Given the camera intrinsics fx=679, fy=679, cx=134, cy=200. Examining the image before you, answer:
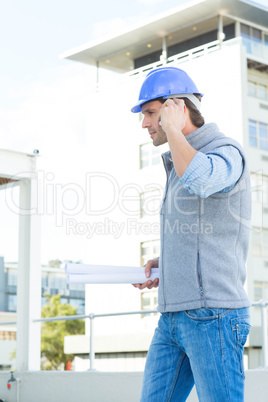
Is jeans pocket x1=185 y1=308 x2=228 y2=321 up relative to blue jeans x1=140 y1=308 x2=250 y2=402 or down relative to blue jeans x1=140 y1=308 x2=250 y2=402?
up

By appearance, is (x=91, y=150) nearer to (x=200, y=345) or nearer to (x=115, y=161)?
(x=115, y=161)

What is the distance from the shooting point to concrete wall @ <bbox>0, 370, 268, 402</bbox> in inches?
233

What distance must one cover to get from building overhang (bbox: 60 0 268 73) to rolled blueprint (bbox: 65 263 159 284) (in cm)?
3733

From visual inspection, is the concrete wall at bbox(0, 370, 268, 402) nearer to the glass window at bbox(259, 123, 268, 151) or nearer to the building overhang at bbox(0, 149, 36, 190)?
the building overhang at bbox(0, 149, 36, 190)

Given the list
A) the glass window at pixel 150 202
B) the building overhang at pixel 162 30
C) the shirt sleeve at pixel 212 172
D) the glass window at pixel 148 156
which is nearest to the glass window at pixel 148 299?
the glass window at pixel 150 202

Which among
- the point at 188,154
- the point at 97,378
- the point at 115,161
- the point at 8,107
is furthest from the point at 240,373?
the point at 8,107

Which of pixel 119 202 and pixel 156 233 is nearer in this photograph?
pixel 156 233

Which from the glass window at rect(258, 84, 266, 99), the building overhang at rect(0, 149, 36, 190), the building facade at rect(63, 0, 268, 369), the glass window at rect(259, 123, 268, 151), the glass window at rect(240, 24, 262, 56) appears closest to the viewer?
the building overhang at rect(0, 149, 36, 190)

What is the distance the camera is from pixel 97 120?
45.7m

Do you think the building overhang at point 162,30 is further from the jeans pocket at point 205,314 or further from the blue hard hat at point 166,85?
the jeans pocket at point 205,314

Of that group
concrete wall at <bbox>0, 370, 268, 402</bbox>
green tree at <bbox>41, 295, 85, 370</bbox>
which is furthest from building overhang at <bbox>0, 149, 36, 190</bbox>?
green tree at <bbox>41, 295, 85, 370</bbox>

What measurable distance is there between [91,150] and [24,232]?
125 ft

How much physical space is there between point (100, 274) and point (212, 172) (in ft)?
1.98

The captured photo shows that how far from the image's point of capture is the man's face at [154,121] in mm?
2254
